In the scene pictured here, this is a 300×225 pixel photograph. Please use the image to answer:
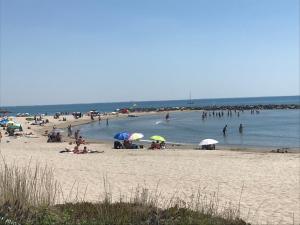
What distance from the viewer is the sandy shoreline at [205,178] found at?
1336cm

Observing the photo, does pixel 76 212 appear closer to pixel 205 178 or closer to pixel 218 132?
pixel 205 178

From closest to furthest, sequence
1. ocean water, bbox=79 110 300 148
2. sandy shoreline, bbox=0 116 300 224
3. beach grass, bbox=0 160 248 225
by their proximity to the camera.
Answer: beach grass, bbox=0 160 248 225
sandy shoreline, bbox=0 116 300 224
ocean water, bbox=79 110 300 148

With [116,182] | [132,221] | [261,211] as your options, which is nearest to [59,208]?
[132,221]

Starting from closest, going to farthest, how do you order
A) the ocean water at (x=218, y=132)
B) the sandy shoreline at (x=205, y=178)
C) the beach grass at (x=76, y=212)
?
1. the beach grass at (x=76, y=212)
2. the sandy shoreline at (x=205, y=178)
3. the ocean water at (x=218, y=132)

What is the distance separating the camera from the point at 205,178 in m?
18.2

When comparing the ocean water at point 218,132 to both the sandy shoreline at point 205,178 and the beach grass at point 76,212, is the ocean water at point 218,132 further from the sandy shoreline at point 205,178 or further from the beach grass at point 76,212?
the beach grass at point 76,212

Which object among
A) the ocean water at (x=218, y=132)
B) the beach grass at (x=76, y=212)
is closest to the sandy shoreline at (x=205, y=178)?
the beach grass at (x=76, y=212)

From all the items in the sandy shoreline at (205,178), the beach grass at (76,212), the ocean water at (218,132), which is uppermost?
the beach grass at (76,212)

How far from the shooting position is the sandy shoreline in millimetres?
13363

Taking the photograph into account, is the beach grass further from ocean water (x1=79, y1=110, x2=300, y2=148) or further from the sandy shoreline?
ocean water (x1=79, y1=110, x2=300, y2=148)

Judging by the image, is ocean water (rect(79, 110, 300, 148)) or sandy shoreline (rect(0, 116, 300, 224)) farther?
ocean water (rect(79, 110, 300, 148))

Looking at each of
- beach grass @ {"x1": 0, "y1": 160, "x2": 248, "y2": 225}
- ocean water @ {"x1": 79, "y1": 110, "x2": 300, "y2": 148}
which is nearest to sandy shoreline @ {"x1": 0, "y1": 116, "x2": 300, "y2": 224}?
beach grass @ {"x1": 0, "y1": 160, "x2": 248, "y2": 225}

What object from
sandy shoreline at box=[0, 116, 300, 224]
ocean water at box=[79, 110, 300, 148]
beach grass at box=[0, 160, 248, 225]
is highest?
beach grass at box=[0, 160, 248, 225]

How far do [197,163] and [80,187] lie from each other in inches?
356
